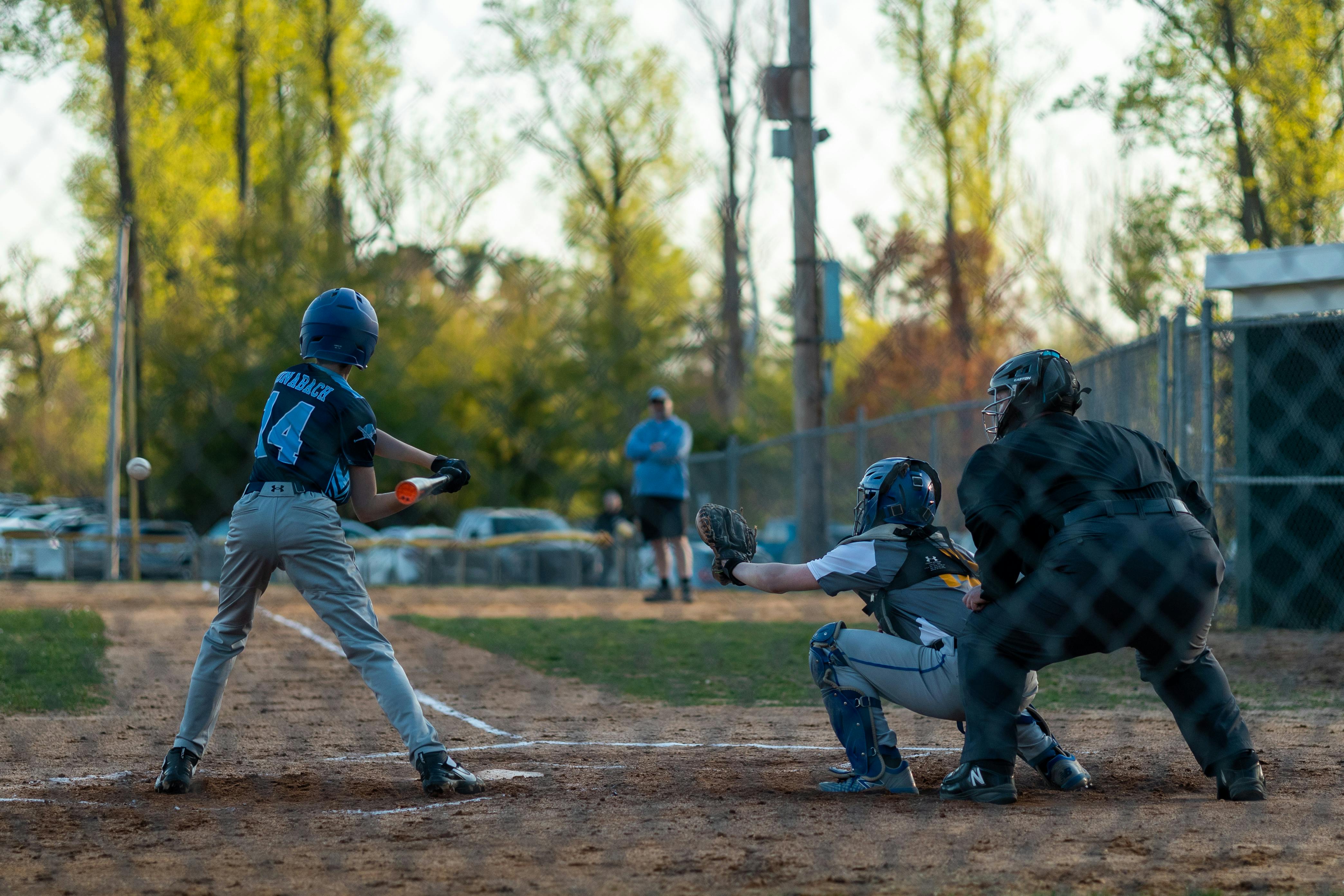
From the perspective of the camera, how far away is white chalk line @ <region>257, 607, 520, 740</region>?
6012 millimetres

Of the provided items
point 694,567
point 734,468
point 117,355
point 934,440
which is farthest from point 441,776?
point 694,567

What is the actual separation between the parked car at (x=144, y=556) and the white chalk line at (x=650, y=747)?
15.3 metres

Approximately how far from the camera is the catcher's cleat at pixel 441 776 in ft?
14.4

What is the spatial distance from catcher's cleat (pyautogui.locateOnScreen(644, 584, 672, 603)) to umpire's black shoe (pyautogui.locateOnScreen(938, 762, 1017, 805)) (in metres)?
8.50

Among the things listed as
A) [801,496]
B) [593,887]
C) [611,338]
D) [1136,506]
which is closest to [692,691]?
[1136,506]

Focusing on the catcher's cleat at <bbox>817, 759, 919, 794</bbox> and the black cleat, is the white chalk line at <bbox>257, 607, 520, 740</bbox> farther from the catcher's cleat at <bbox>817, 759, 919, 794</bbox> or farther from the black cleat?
the black cleat

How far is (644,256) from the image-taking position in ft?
26.6

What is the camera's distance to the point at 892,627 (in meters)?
4.59

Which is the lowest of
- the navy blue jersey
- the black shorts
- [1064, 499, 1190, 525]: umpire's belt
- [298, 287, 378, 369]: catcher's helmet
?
the black shorts

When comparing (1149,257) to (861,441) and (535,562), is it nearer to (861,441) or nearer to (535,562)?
(861,441)

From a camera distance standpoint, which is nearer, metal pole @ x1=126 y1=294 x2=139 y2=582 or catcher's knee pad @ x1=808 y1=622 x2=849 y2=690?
catcher's knee pad @ x1=808 y1=622 x2=849 y2=690

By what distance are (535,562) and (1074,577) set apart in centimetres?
1726

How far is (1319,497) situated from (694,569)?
10262 millimetres

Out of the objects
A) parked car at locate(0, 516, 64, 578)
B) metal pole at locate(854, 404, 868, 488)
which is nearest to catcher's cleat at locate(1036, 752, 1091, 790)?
metal pole at locate(854, 404, 868, 488)
